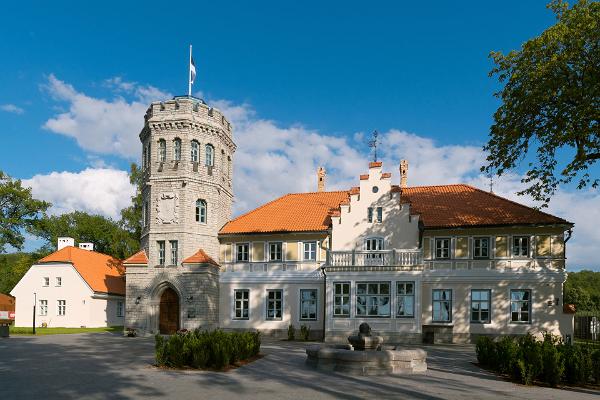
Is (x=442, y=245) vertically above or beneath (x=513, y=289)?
above

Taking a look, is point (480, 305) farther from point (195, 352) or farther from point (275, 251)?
point (195, 352)

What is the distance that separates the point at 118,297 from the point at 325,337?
22.3m

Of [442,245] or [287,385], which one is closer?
[287,385]

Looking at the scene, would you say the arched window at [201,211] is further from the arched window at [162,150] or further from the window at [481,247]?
the window at [481,247]

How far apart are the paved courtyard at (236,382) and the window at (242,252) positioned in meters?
12.1

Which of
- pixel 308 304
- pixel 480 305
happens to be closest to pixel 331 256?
pixel 308 304

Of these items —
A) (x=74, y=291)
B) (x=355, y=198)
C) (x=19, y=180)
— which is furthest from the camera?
(x=19, y=180)

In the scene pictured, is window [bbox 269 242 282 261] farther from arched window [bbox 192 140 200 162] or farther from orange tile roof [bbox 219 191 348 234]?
arched window [bbox 192 140 200 162]

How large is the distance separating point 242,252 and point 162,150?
776 cm

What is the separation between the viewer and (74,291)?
3831cm

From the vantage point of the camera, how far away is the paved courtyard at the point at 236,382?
38.2ft

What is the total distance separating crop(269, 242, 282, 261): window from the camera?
2944 centimetres

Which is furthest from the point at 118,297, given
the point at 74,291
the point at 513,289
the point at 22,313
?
the point at 513,289

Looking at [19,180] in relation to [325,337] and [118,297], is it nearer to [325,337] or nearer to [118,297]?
[118,297]
